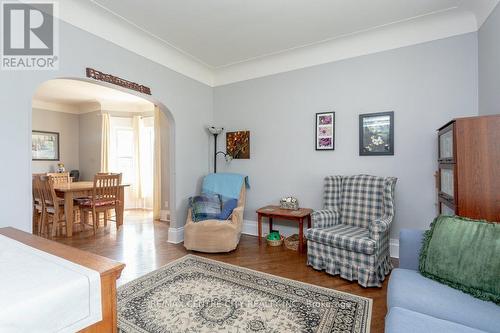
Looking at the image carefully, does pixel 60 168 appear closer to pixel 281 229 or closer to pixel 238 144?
pixel 238 144

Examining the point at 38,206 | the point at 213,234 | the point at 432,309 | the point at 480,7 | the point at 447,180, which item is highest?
the point at 480,7

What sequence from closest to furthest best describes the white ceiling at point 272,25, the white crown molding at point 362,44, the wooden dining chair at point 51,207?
1. the white ceiling at point 272,25
2. the white crown molding at point 362,44
3. the wooden dining chair at point 51,207

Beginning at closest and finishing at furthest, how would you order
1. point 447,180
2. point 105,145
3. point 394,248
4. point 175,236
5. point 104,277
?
point 104,277 < point 447,180 < point 394,248 < point 175,236 < point 105,145

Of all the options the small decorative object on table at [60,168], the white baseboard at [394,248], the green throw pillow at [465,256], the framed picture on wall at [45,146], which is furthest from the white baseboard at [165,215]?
the green throw pillow at [465,256]

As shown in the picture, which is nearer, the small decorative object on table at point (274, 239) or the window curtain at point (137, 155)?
the small decorative object on table at point (274, 239)

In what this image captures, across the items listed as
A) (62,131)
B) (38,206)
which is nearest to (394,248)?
(38,206)

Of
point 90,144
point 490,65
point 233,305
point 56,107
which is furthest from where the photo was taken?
point 90,144

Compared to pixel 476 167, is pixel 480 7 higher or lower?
higher

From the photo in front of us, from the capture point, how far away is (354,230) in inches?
107

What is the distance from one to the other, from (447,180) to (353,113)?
142cm

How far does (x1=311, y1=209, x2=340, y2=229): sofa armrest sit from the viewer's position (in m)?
2.81

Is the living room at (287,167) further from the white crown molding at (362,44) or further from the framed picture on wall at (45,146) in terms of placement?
the framed picture on wall at (45,146)

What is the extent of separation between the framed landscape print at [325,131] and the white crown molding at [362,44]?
762 millimetres

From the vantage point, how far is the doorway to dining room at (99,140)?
5.98 metres
